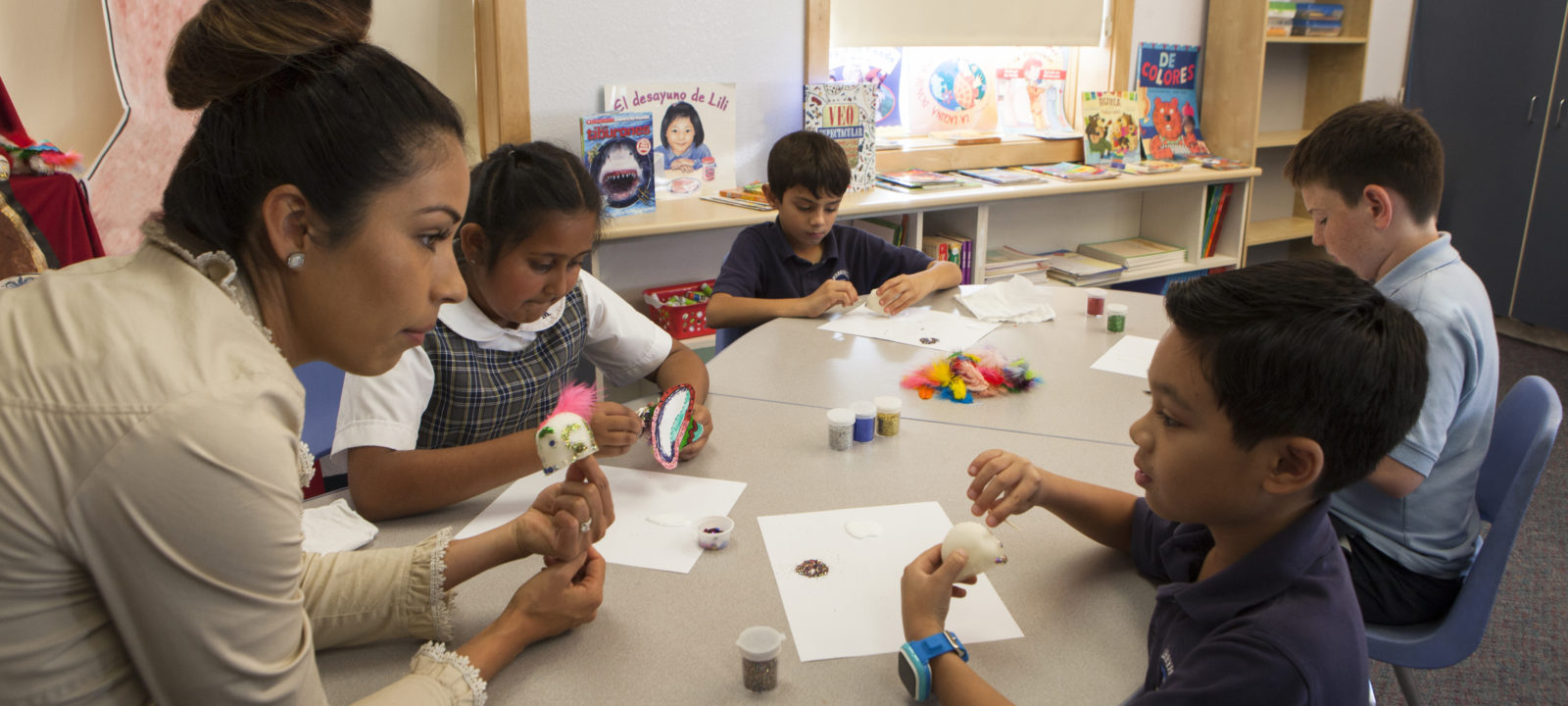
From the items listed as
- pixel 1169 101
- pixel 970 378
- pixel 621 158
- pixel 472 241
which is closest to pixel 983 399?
pixel 970 378

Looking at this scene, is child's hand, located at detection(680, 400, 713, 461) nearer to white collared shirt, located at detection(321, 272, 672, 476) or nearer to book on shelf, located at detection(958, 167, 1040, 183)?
white collared shirt, located at detection(321, 272, 672, 476)

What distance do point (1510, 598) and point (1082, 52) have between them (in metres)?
2.91

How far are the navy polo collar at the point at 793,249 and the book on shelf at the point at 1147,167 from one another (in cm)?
195

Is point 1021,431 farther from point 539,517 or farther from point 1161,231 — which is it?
point 1161,231

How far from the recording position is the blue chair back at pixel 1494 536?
4.90 feet

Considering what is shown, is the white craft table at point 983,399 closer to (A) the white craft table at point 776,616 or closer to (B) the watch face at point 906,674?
(A) the white craft table at point 776,616

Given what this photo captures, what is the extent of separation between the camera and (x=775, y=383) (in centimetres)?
206

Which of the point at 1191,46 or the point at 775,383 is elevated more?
the point at 1191,46

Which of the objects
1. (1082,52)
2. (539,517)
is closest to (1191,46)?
(1082,52)

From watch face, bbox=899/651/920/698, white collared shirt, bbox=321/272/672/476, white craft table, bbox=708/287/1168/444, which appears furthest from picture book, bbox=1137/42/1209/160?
watch face, bbox=899/651/920/698

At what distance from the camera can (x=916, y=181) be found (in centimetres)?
382

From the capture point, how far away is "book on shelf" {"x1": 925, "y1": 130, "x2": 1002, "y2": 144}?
4.30m

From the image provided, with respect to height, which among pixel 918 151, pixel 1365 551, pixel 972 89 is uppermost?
pixel 972 89

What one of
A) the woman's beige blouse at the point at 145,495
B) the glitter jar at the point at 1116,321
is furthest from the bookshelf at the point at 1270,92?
the woman's beige blouse at the point at 145,495
